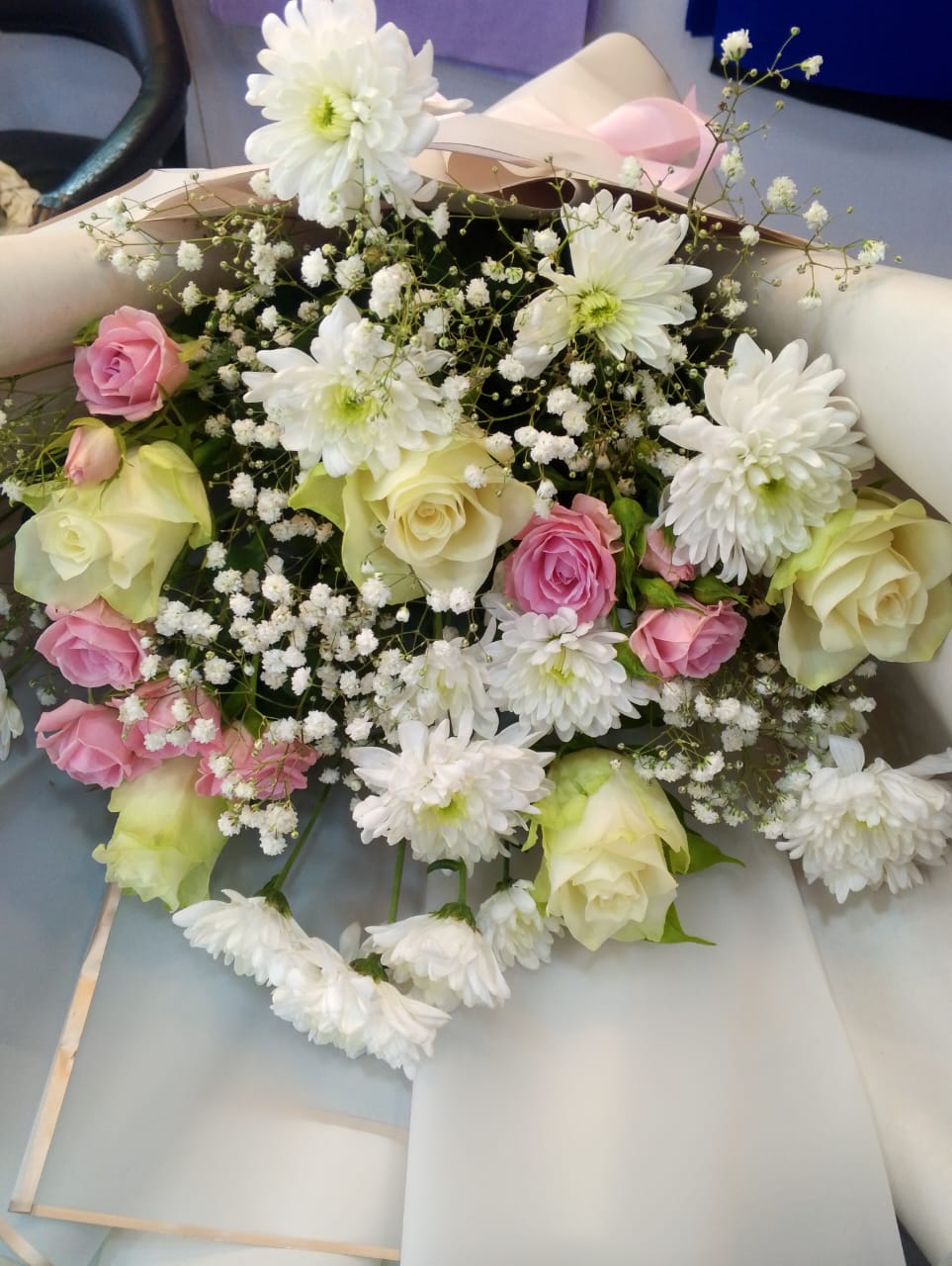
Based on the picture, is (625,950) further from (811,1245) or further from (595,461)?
(595,461)

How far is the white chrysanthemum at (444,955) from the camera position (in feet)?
1.88

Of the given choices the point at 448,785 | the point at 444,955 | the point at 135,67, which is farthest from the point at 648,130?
the point at 135,67

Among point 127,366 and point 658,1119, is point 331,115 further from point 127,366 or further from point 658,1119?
point 658,1119

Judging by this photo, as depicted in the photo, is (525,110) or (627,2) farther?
(627,2)

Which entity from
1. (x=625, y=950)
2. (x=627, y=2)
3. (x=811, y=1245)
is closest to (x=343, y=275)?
(x=625, y=950)

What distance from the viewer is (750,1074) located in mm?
610

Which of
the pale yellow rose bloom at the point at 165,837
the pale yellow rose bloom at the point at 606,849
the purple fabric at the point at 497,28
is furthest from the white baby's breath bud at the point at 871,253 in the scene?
the purple fabric at the point at 497,28

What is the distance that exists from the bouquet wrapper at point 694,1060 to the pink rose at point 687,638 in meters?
0.14

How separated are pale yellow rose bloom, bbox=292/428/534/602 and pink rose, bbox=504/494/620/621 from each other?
18mm

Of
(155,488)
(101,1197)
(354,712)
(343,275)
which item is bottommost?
(101,1197)

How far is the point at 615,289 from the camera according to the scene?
0.50 metres

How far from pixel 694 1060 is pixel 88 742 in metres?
0.50

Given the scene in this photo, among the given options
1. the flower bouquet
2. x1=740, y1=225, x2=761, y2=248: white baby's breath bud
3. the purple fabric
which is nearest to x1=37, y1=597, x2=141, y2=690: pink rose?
the flower bouquet

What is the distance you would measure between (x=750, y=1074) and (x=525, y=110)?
32.2 inches
